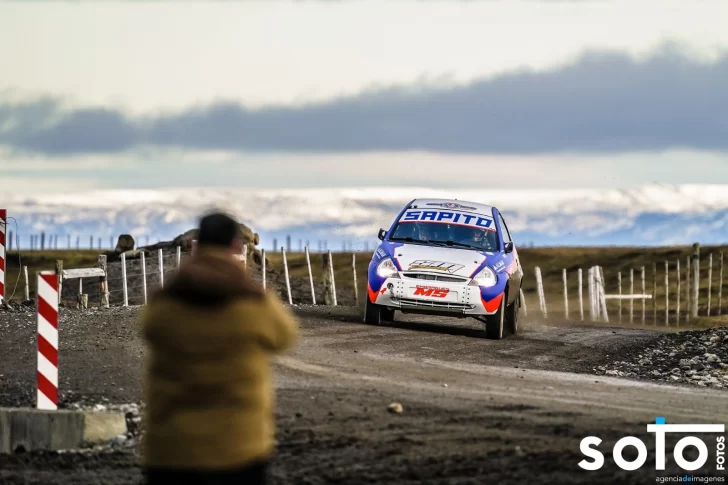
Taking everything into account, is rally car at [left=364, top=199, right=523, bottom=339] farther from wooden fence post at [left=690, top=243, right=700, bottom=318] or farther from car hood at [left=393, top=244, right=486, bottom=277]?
wooden fence post at [left=690, top=243, right=700, bottom=318]

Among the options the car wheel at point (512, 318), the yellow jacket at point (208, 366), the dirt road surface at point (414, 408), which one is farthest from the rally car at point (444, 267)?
the yellow jacket at point (208, 366)

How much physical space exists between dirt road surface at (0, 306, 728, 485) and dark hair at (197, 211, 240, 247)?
3738 mm

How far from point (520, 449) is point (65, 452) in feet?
14.7

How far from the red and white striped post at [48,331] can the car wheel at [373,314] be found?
33.8ft

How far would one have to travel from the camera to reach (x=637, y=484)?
30.8 ft

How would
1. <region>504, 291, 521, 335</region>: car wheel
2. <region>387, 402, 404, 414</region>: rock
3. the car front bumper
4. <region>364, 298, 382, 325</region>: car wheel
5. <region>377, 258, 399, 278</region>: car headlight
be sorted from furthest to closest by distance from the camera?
<region>504, 291, 521, 335</region>: car wheel < <region>364, 298, 382, 325</region>: car wheel < <region>377, 258, 399, 278</region>: car headlight < the car front bumper < <region>387, 402, 404, 414</region>: rock

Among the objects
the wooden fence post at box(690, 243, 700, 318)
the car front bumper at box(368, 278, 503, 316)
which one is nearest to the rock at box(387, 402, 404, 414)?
the car front bumper at box(368, 278, 503, 316)

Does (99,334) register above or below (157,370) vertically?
below

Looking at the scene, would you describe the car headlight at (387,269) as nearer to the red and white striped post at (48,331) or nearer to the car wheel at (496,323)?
the car wheel at (496,323)

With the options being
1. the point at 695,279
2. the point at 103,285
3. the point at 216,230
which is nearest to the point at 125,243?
the point at 103,285

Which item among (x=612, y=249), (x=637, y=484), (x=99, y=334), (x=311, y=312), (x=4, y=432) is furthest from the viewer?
(x=612, y=249)

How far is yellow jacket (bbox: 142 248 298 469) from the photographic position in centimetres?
624

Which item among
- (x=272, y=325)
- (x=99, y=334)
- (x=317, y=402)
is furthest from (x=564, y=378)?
(x=272, y=325)

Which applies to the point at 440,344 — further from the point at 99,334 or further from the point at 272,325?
the point at 272,325
